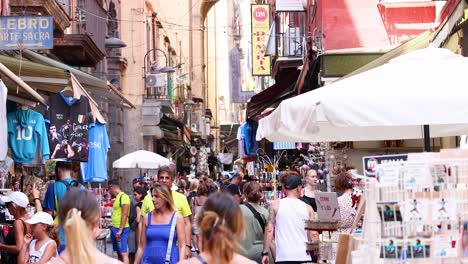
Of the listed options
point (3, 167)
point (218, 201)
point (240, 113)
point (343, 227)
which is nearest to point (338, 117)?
point (218, 201)

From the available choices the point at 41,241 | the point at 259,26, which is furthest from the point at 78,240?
the point at 259,26

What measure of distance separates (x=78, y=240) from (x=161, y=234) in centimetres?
406

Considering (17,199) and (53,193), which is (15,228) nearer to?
(17,199)

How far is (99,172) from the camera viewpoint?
15359mm

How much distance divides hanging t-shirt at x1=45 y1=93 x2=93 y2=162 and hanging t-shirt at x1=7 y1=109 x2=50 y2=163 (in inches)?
29.8

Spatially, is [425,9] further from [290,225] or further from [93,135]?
[290,225]

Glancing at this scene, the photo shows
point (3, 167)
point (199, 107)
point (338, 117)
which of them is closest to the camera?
point (338, 117)

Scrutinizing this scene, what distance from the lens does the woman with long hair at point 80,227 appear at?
570cm

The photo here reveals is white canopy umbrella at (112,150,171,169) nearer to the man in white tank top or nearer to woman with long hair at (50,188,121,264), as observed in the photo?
the man in white tank top

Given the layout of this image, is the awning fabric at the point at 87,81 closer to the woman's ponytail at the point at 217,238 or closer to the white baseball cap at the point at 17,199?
the white baseball cap at the point at 17,199

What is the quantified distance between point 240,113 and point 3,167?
10050cm

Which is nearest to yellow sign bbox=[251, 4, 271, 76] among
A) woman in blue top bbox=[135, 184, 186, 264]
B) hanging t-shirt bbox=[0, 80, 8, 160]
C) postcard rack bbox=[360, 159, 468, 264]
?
woman in blue top bbox=[135, 184, 186, 264]

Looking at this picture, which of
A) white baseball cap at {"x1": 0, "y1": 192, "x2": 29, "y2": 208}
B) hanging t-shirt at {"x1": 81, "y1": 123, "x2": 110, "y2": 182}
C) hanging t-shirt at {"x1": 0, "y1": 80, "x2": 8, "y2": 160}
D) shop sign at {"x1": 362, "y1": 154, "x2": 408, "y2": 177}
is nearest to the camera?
shop sign at {"x1": 362, "y1": 154, "x2": 408, "y2": 177}

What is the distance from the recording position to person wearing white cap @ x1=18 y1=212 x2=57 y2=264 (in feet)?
28.3
